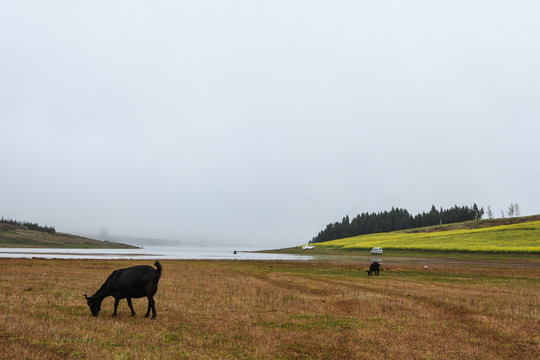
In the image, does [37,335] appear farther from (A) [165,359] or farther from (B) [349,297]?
(B) [349,297]

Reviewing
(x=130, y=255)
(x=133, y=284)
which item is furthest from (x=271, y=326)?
(x=130, y=255)

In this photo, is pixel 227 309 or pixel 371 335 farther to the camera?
pixel 227 309

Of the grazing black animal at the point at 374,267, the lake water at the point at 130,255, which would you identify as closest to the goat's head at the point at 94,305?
the grazing black animal at the point at 374,267

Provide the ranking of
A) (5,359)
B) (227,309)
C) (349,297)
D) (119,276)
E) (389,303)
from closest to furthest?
(5,359) < (119,276) < (227,309) < (389,303) < (349,297)

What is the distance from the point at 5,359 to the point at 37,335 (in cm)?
256

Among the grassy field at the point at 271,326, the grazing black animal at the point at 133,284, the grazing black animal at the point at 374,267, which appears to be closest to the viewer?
the grassy field at the point at 271,326

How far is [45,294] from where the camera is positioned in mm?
20938

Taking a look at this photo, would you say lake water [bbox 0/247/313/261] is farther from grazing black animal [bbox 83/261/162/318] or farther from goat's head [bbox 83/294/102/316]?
grazing black animal [bbox 83/261/162/318]

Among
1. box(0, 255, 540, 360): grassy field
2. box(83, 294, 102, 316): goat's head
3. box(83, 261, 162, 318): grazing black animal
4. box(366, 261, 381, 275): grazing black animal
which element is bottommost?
box(366, 261, 381, 275): grazing black animal

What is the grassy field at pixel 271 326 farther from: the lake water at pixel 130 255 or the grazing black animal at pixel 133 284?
the lake water at pixel 130 255

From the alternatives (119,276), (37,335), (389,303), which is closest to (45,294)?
(119,276)

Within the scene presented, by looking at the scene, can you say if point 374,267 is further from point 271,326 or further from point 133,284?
point 133,284

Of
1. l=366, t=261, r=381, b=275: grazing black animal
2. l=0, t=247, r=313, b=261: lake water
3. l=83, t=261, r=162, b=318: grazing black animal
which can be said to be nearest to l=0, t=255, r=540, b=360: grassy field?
l=83, t=261, r=162, b=318: grazing black animal

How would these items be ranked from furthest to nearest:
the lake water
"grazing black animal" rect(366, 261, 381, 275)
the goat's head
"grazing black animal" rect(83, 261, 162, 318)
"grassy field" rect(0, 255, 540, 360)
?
the lake water
"grazing black animal" rect(366, 261, 381, 275)
the goat's head
"grazing black animal" rect(83, 261, 162, 318)
"grassy field" rect(0, 255, 540, 360)
